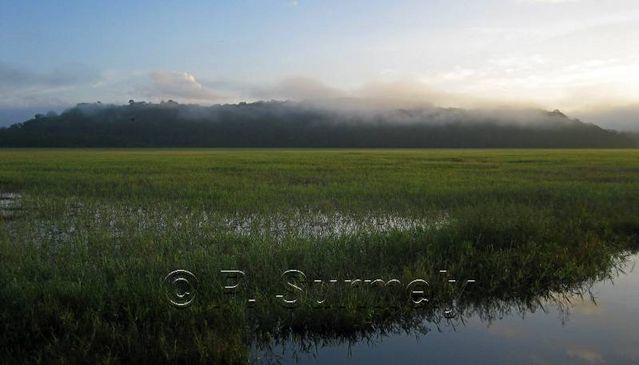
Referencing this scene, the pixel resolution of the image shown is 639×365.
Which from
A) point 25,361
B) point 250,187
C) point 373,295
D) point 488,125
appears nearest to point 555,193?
point 250,187

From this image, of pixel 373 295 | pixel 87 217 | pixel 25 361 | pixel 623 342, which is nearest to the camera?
pixel 25 361

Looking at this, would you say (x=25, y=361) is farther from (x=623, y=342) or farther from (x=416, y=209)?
(x=416, y=209)

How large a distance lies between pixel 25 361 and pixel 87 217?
26.2 ft

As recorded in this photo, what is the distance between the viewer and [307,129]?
15688cm

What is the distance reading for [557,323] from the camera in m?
6.18

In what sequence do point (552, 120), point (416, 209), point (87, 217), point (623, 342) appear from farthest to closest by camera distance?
→ point (552, 120) < point (416, 209) < point (87, 217) < point (623, 342)

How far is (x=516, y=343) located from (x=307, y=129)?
152301mm
